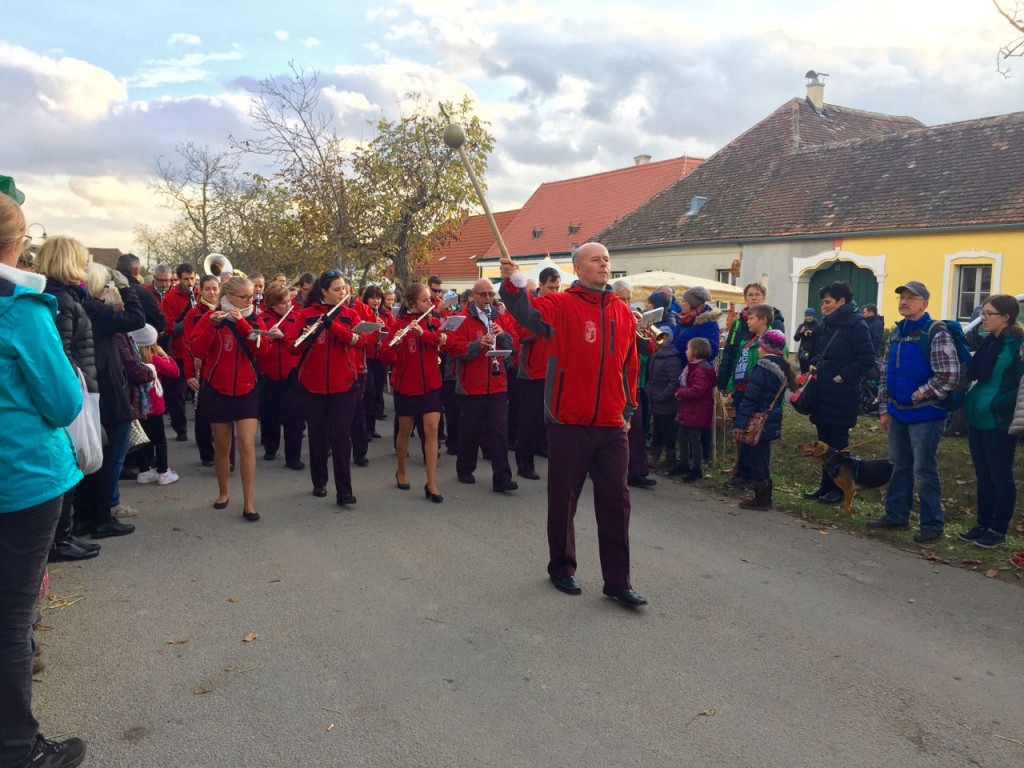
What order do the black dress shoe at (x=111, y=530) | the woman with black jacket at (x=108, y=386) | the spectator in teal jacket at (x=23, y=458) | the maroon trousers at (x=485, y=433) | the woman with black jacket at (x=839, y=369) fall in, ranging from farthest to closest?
A: 1. the maroon trousers at (x=485, y=433)
2. the woman with black jacket at (x=839, y=369)
3. the black dress shoe at (x=111, y=530)
4. the woman with black jacket at (x=108, y=386)
5. the spectator in teal jacket at (x=23, y=458)

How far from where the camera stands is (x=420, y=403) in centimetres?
798

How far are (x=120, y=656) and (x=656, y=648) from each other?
2.80 metres

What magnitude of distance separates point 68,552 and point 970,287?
20.2m

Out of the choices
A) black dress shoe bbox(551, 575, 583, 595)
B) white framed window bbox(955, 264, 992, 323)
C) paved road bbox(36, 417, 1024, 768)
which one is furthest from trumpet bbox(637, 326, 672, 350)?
white framed window bbox(955, 264, 992, 323)

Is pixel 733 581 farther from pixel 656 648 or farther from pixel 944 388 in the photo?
pixel 944 388

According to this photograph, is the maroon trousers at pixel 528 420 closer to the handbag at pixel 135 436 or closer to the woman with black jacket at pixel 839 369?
the woman with black jacket at pixel 839 369

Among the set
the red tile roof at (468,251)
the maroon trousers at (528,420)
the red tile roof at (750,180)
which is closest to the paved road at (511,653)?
the maroon trousers at (528,420)

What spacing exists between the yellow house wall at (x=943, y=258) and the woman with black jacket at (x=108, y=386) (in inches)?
733

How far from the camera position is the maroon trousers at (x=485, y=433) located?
8086 mm

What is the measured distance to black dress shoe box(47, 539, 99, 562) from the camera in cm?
575

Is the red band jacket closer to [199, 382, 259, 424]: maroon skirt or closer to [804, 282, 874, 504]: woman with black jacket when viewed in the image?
[199, 382, 259, 424]: maroon skirt

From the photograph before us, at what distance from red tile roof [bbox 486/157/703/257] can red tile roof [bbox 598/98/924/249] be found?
5.51 metres

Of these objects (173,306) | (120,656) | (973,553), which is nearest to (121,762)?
(120,656)

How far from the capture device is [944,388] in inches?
253
